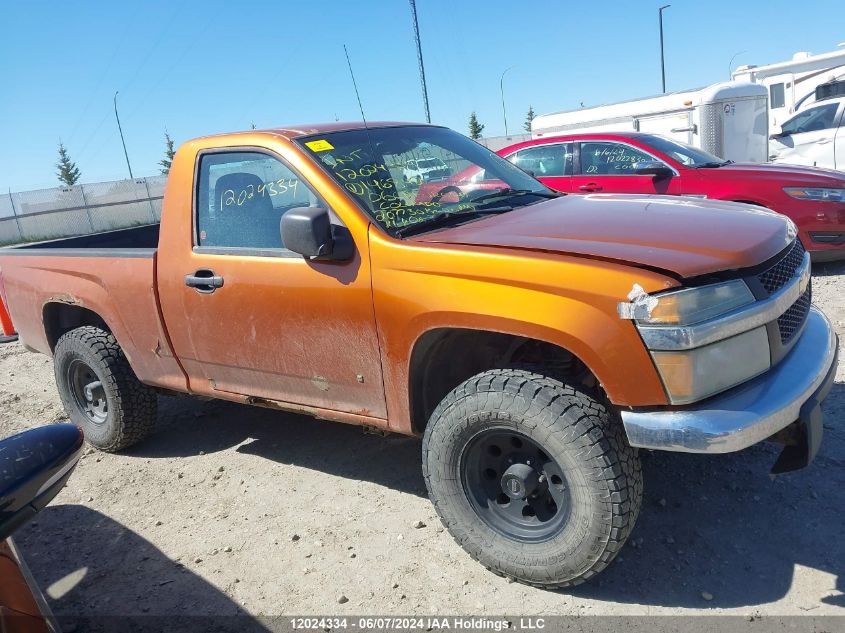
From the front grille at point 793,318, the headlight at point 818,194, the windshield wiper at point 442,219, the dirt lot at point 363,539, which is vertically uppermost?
the windshield wiper at point 442,219

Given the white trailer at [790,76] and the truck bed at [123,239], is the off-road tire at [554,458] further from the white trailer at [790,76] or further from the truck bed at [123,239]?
→ the white trailer at [790,76]

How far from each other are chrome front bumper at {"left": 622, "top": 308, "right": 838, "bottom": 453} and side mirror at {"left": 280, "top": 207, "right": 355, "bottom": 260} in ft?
4.58

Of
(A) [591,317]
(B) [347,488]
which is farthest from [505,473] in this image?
(B) [347,488]

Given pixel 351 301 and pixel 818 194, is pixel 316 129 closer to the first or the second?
pixel 351 301

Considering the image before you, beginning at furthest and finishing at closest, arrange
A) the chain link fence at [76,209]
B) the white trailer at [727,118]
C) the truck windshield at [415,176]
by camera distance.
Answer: the chain link fence at [76,209]
the white trailer at [727,118]
the truck windshield at [415,176]

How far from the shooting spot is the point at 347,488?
3.84 metres

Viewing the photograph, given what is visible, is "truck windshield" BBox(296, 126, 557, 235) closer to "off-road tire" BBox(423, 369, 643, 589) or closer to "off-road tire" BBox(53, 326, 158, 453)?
"off-road tire" BBox(423, 369, 643, 589)

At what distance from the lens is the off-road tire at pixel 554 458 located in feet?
8.39

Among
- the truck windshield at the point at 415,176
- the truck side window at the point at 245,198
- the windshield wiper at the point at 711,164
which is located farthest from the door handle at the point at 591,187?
the truck side window at the point at 245,198

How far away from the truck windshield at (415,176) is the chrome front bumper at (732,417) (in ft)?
4.39

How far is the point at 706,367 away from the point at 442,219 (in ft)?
4.51

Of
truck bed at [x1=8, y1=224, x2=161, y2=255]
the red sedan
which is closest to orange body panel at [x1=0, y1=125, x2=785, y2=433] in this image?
truck bed at [x1=8, y1=224, x2=161, y2=255]

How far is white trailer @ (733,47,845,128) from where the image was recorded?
1596 centimetres

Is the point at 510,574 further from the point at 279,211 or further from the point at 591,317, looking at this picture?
the point at 279,211
